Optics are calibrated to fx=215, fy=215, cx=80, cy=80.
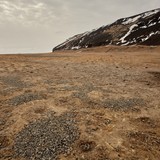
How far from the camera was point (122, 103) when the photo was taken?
1245 cm

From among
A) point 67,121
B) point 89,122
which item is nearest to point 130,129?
point 89,122

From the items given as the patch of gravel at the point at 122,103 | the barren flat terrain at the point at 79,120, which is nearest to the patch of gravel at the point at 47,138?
the barren flat terrain at the point at 79,120

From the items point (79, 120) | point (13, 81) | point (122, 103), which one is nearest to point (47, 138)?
point (79, 120)

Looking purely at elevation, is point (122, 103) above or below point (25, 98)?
below

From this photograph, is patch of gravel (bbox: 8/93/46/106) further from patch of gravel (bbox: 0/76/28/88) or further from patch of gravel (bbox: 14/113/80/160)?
patch of gravel (bbox: 14/113/80/160)

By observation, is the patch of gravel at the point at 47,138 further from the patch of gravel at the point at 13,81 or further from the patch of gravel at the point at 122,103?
the patch of gravel at the point at 13,81

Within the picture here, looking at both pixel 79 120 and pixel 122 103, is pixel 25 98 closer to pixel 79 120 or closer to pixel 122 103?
pixel 79 120

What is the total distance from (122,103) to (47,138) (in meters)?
5.41

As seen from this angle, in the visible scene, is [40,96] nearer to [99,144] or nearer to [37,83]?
[37,83]

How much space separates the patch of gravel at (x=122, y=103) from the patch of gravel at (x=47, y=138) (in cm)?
269

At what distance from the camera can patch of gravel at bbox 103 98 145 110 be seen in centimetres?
1203

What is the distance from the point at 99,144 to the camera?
8.25 meters

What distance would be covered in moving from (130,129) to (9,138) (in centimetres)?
514

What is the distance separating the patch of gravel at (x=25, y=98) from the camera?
1278cm
